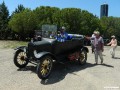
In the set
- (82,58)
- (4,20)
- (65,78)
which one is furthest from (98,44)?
(4,20)

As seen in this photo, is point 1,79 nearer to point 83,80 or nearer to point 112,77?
point 83,80

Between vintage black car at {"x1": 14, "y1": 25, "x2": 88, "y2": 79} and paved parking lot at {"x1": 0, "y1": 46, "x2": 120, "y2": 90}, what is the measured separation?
1.25 ft

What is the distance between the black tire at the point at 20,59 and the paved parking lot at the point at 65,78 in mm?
255

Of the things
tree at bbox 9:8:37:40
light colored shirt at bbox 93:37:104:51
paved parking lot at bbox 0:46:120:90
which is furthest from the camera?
tree at bbox 9:8:37:40

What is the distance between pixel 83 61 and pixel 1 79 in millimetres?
4730

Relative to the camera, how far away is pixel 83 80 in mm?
9836

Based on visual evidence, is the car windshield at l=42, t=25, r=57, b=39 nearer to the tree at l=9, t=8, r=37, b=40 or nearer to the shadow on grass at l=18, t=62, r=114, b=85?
the shadow on grass at l=18, t=62, r=114, b=85

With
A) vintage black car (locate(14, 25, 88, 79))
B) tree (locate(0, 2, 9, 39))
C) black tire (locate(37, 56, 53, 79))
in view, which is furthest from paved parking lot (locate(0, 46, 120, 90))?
tree (locate(0, 2, 9, 39))

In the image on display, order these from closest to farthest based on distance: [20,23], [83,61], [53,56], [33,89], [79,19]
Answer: [33,89], [53,56], [83,61], [20,23], [79,19]

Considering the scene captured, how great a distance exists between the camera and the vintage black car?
9789 mm

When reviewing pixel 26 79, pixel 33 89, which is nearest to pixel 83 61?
pixel 26 79

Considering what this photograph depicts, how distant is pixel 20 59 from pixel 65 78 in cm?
242

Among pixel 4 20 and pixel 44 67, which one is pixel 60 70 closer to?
pixel 44 67

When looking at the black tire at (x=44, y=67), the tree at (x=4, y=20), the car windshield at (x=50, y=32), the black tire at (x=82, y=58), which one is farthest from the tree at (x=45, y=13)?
the black tire at (x=44, y=67)
